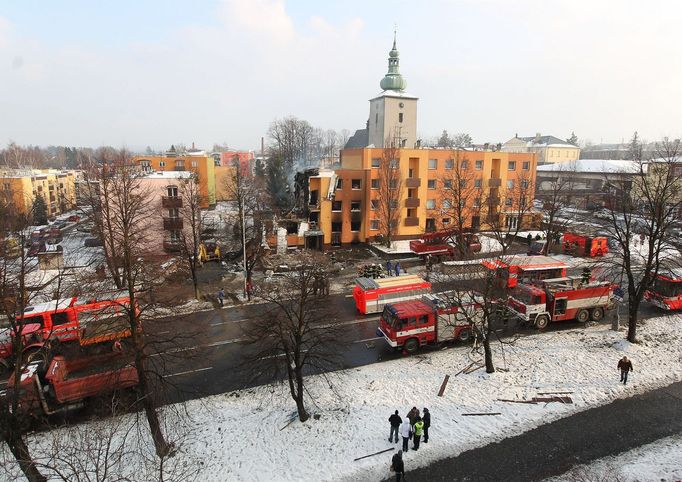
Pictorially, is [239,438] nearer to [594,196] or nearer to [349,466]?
[349,466]

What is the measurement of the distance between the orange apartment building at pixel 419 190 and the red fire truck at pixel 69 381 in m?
29.4

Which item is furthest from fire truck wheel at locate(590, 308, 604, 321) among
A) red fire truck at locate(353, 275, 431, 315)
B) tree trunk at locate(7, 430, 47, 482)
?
tree trunk at locate(7, 430, 47, 482)

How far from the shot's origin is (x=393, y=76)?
237 feet

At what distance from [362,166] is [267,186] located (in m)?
30.5

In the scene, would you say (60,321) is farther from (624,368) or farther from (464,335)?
(624,368)

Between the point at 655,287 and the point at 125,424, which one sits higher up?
the point at 655,287

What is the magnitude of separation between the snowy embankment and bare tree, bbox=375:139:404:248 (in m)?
24.5

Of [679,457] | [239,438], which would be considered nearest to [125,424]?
[239,438]

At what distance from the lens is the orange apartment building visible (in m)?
44.6

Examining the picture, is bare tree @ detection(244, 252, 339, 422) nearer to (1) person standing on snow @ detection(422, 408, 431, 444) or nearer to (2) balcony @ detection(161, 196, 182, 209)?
(1) person standing on snow @ detection(422, 408, 431, 444)

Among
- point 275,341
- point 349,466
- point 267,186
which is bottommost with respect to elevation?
point 349,466

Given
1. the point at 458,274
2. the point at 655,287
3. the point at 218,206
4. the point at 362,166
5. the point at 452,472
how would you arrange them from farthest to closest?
the point at 218,206, the point at 362,166, the point at 655,287, the point at 458,274, the point at 452,472

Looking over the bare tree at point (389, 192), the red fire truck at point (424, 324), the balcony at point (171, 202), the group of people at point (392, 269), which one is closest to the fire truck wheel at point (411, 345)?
the red fire truck at point (424, 324)

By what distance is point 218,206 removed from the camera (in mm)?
78000
